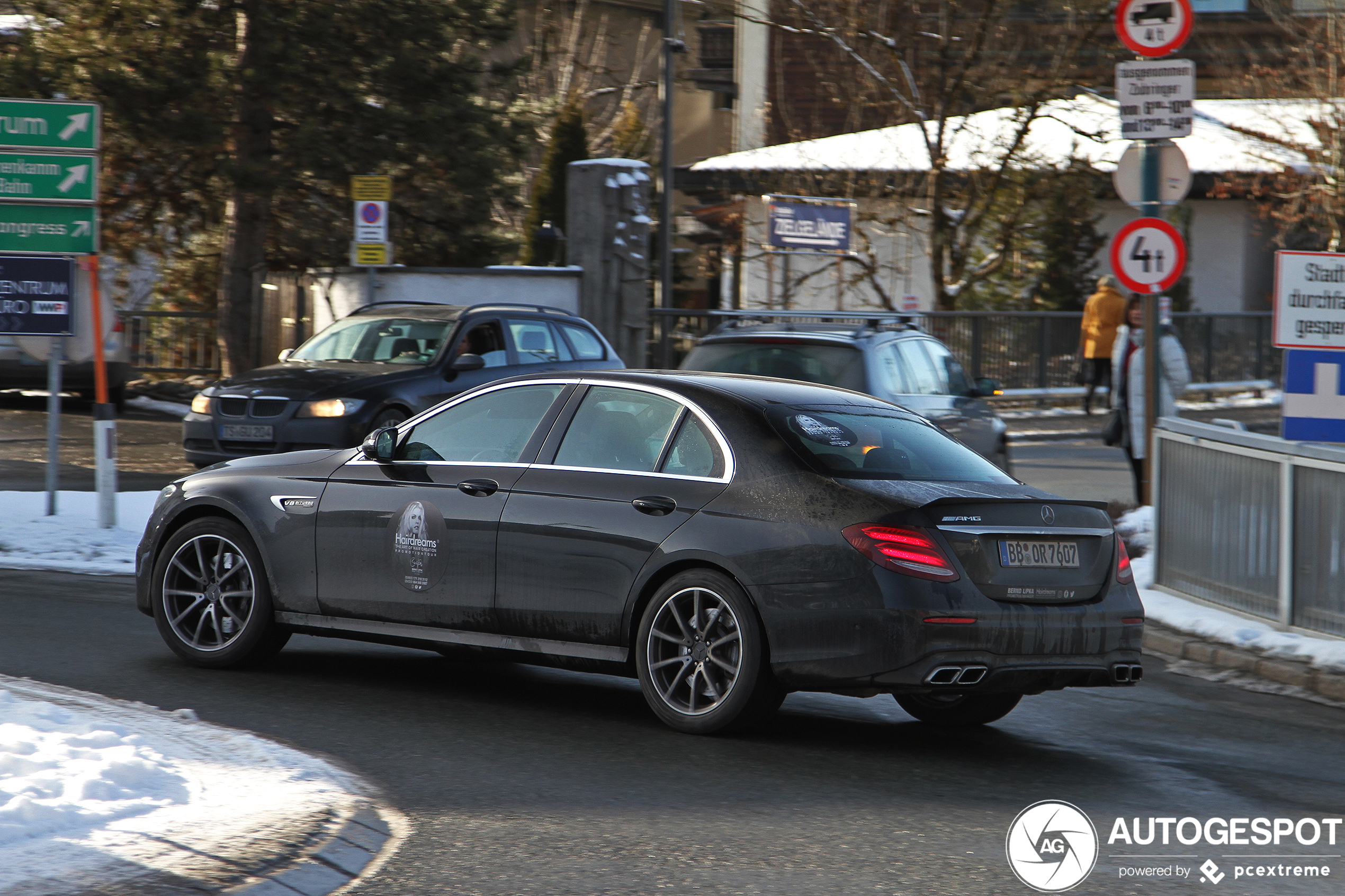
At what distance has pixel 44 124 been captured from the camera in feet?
41.4

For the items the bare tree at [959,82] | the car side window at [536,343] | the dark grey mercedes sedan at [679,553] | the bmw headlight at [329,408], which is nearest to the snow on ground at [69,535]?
the bmw headlight at [329,408]

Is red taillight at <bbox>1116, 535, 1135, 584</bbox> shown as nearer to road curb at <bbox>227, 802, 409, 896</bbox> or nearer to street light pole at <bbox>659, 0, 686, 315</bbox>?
road curb at <bbox>227, 802, 409, 896</bbox>

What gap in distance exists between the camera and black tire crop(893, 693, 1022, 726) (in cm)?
734

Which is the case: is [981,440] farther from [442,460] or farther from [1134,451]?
[442,460]

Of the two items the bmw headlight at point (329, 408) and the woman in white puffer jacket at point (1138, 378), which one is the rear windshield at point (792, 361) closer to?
the woman in white puffer jacket at point (1138, 378)

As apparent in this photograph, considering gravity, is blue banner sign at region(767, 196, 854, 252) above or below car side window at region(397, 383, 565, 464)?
above

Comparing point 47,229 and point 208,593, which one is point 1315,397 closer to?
point 208,593

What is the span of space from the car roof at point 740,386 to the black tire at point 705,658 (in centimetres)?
84

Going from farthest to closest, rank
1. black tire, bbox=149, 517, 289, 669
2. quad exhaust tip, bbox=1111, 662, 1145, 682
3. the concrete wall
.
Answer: the concrete wall → black tire, bbox=149, 517, 289, 669 → quad exhaust tip, bbox=1111, 662, 1145, 682

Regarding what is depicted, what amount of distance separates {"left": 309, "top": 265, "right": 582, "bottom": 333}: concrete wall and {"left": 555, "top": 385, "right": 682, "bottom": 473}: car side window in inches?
635

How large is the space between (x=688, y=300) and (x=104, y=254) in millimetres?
20093

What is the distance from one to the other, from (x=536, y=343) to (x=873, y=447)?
10.6m

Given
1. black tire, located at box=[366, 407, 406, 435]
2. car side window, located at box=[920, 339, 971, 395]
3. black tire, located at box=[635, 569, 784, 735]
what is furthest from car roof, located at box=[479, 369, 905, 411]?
black tire, located at box=[366, 407, 406, 435]

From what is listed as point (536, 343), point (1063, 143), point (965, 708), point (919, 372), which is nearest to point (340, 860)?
point (965, 708)
